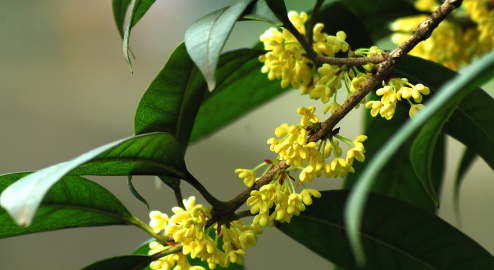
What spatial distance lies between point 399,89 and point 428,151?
95 millimetres

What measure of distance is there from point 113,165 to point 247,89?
321 mm

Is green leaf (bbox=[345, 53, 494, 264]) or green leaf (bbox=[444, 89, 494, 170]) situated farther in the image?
green leaf (bbox=[444, 89, 494, 170])

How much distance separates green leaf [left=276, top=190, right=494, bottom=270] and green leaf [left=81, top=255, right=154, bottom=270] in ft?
0.52

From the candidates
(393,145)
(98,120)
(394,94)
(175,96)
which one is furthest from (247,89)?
(98,120)

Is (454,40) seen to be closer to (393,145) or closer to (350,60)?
(350,60)

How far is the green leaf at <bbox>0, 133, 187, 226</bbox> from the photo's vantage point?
259 millimetres

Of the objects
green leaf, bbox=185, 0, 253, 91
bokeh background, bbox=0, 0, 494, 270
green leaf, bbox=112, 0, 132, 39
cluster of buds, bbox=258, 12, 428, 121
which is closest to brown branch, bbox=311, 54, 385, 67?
cluster of buds, bbox=258, 12, 428, 121

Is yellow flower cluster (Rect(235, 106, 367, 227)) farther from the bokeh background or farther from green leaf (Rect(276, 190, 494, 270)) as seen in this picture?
the bokeh background

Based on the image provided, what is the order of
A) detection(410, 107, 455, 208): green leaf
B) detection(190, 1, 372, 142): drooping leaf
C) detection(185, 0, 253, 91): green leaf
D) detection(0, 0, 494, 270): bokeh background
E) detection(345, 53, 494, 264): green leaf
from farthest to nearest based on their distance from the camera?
detection(0, 0, 494, 270): bokeh background → detection(190, 1, 372, 142): drooping leaf → detection(410, 107, 455, 208): green leaf → detection(185, 0, 253, 91): green leaf → detection(345, 53, 494, 264): green leaf

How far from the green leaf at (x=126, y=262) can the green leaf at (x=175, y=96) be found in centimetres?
14

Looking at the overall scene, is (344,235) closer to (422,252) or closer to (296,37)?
(422,252)

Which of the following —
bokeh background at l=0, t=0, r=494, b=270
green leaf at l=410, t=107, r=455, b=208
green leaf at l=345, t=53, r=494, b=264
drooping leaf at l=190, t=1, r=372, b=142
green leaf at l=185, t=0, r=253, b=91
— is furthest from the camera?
bokeh background at l=0, t=0, r=494, b=270

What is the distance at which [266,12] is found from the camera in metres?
0.36

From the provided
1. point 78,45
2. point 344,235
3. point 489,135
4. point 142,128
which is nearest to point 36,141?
point 78,45
